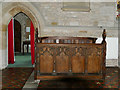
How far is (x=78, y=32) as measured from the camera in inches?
165

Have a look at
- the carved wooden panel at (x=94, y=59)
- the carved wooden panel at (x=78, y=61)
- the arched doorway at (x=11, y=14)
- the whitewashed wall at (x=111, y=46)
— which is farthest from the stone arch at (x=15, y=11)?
the whitewashed wall at (x=111, y=46)

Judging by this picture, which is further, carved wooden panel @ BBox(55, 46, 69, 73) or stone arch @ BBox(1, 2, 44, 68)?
stone arch @ BBox(1, 2, 44, 68)

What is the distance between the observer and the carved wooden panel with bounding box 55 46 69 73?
254 cm

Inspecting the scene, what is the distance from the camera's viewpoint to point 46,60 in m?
2.54

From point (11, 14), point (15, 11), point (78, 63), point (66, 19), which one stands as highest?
point (15, 11)

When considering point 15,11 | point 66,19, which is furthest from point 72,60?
point 15,11

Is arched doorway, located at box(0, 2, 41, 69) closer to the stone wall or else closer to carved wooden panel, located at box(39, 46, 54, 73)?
the stone wall

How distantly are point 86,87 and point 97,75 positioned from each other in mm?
458

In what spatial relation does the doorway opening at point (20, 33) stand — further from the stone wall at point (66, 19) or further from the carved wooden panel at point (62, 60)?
A: the carved wooden panel at point (62, 60)

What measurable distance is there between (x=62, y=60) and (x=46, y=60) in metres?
0.36

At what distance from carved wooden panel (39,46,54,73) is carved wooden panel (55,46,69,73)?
111 millimetres

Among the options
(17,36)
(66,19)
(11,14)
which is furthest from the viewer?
(17,36)

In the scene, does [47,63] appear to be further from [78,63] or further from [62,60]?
[78,63]

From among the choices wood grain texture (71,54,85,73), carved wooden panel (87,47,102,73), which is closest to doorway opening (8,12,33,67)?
wood grain texture (71,54,85,73)
